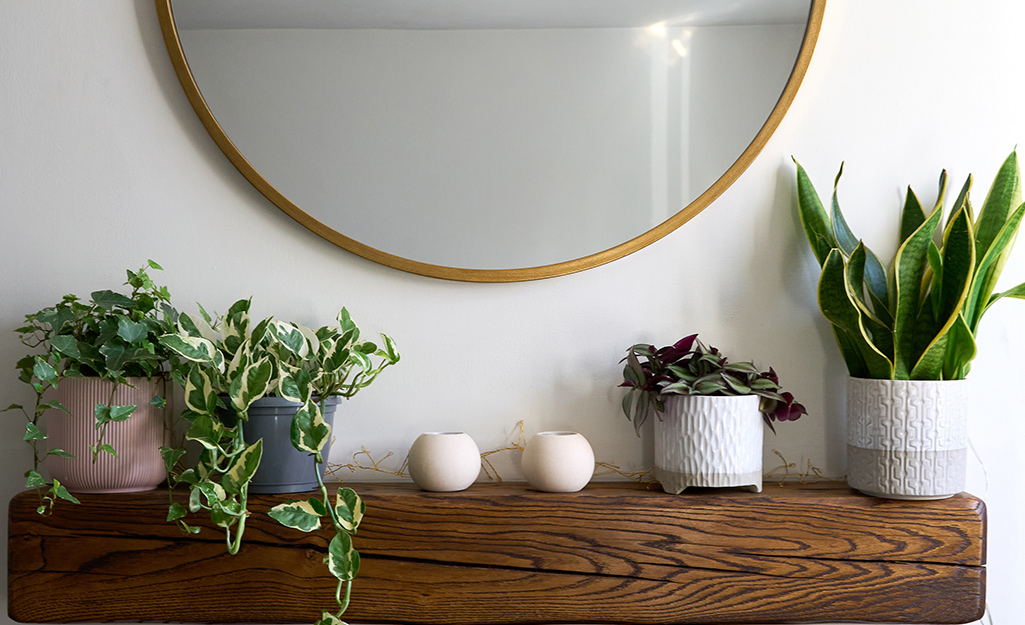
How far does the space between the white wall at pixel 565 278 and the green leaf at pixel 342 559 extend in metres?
0.20

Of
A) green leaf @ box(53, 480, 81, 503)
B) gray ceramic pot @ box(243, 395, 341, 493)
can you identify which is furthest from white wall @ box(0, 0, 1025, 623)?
green leaf @ box(53, 480, 81, 503)

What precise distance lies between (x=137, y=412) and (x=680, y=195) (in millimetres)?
723

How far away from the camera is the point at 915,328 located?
85cm

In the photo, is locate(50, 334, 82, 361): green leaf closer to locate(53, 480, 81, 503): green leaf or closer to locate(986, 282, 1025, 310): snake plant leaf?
locate(53, 480, 81, 503): green leaf

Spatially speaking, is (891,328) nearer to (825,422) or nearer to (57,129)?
(825,422)

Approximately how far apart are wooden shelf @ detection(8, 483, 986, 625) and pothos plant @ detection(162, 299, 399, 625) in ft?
0.18

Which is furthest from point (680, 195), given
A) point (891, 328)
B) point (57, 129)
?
point (57, 129)

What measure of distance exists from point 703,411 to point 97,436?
702 millimetres

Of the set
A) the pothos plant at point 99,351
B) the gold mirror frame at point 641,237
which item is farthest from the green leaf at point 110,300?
the gold mirror frame at point 641,237

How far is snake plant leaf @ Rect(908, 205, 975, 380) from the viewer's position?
0.81 m

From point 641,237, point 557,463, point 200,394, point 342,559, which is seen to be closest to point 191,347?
point 200,394

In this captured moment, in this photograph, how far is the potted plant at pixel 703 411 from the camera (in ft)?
2.70

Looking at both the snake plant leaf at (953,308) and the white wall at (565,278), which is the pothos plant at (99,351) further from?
the snake plant leaf at (953,308)

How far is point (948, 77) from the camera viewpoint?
0.95m
